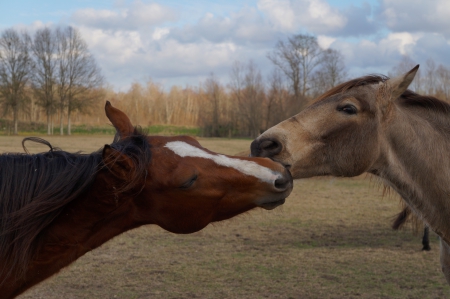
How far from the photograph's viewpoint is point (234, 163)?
227cm

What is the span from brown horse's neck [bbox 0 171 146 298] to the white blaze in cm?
36

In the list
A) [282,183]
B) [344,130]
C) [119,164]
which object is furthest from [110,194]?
[344,130]

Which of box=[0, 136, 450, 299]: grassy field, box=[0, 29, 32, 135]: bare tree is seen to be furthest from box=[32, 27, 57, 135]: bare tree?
box=[0, 136, 450, 299]: grassy field

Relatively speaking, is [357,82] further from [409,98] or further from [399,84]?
[409,98]

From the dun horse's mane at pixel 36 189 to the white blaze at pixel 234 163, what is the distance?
0.17 m

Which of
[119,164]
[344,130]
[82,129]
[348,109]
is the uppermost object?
[348,109]

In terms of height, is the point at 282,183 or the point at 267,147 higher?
the point at 267,147

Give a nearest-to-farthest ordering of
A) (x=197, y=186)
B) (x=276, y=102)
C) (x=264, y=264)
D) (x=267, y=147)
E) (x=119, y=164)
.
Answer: (x=119, y=164) < (x=197, y=186) < (x=267, y=147) < (x=264, y=264) < (x=276, y=102)

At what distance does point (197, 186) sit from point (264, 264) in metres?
4.82

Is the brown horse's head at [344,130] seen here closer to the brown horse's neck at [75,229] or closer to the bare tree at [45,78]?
the brown horse's neck at [75,229]

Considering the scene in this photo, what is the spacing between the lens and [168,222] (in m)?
2.23

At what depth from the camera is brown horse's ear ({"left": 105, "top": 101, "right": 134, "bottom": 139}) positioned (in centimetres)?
240

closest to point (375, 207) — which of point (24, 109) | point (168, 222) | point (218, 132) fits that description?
point (168, 222)

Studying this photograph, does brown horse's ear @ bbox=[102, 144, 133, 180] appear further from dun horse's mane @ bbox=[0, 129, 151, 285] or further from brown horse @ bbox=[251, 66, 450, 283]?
brown horse @ bbox=[251, 66, 450, 283]
